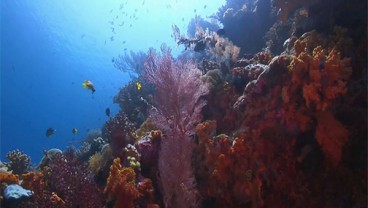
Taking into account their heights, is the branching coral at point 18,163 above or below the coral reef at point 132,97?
below

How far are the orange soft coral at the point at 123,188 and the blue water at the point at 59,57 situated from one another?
51955 mm

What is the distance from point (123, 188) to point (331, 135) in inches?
126

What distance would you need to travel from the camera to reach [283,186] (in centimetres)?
438

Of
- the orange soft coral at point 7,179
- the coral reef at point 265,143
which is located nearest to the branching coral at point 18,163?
the orange soft coral at point 7,179

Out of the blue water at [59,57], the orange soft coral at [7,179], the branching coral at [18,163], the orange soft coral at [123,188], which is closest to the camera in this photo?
the orange soft coral at [123,188]

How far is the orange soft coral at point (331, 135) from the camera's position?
4.01 m

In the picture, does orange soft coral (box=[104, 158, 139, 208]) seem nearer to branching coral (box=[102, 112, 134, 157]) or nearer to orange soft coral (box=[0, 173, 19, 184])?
branching coral (box=[102, 112, 134, 157])

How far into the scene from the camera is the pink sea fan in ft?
15.4

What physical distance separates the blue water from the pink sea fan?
51.9 meters

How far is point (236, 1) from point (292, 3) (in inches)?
479

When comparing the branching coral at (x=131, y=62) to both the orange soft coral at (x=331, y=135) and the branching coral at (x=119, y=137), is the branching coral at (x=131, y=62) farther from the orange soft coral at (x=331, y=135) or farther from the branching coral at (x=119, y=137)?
the orange soft coral at (x=331, y=135)

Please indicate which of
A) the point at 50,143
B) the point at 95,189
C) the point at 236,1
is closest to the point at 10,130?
the point at 50,143

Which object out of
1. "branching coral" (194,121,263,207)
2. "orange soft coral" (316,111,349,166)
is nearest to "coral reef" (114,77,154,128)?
"branching coral" (194,121,263,207)

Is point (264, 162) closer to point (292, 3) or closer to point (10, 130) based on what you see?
point (292, 3)
